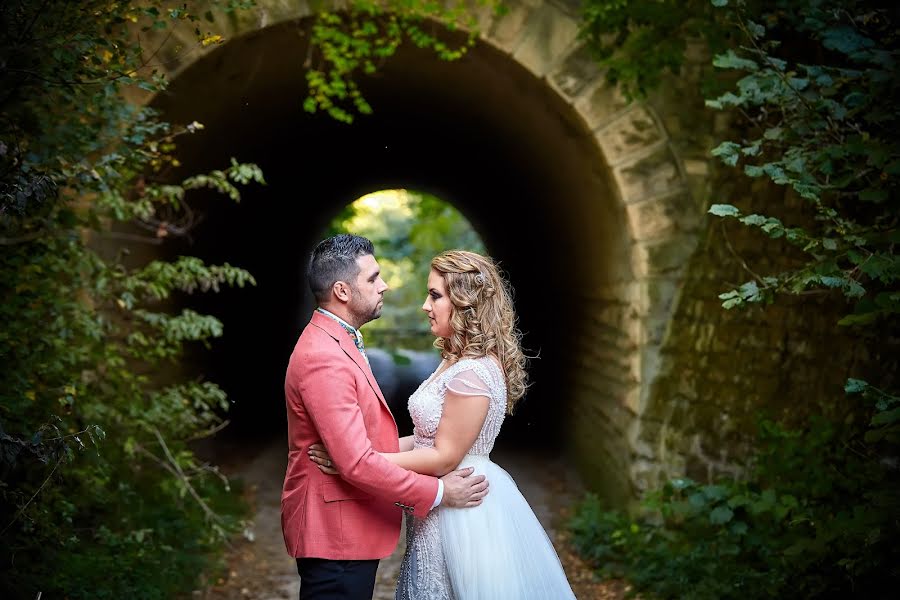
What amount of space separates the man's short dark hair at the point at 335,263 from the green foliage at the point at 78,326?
0.95 metres

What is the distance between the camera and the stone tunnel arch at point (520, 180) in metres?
5.85

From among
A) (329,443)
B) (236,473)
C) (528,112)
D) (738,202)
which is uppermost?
(528,112)

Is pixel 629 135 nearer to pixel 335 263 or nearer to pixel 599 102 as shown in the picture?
pixel 599 102

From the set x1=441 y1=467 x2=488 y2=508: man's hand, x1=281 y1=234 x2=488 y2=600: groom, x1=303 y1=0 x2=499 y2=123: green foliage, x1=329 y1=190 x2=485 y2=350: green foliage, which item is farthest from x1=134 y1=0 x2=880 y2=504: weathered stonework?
x1=329 y1=190 x2=485 y2=350: green foliage

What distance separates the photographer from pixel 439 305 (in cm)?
299

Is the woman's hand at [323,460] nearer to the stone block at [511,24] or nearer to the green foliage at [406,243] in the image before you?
the stone block at [511,24]

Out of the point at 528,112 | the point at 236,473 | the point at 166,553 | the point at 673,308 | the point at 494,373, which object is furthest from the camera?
the point at 236,473

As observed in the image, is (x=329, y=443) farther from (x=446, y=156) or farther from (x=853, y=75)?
(x=446, y=156)

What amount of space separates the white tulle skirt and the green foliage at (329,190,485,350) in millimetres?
13859

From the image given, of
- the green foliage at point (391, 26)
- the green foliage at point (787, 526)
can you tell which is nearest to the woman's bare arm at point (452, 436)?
the green foliage at point (787, 526)

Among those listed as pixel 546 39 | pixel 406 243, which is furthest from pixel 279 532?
pixel 406 243

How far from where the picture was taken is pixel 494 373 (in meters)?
2.90

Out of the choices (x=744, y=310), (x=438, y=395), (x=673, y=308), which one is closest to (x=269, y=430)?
(x=673, y=308)

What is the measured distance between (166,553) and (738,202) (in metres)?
4.35
